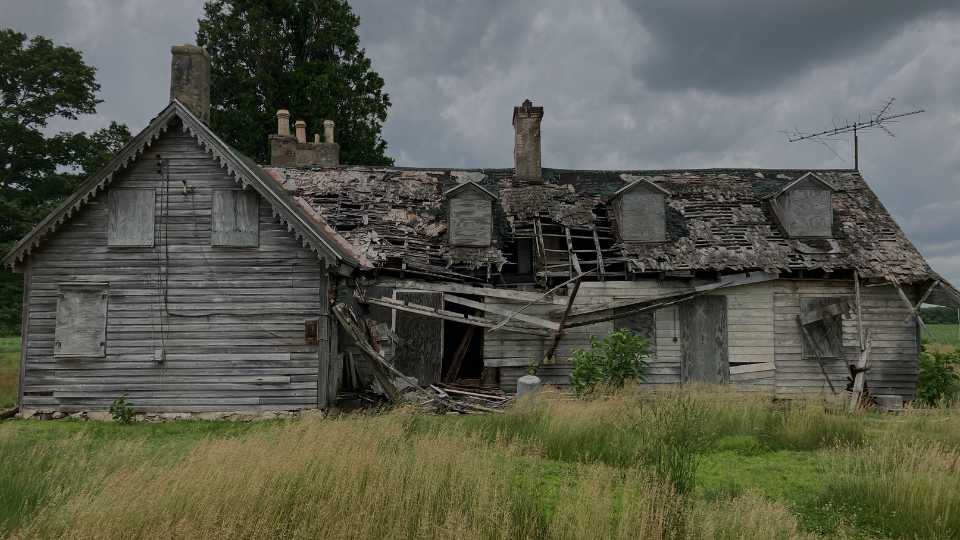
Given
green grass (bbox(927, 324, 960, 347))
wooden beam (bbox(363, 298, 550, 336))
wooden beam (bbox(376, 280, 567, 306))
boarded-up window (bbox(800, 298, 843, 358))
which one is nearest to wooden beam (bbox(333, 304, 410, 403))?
wooden beam (bbox(363, 298, 550, 336))

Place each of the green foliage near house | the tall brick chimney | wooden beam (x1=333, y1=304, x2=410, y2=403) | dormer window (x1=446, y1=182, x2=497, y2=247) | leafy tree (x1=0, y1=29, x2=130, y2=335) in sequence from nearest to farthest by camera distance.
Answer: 1. wooden beam (x1=333, y1=304, x2=410, y2=403)
2. dormer window (x1=446, y1=182, x2=497, y2=247)
3. the tall brick chimney
4. leafy tree (x1=0, y1=29, x2=130, y2=335)
5. the green foliage near house

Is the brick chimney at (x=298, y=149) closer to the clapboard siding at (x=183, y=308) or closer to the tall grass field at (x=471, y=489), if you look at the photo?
the clapboard siding at (x=183, y=308)

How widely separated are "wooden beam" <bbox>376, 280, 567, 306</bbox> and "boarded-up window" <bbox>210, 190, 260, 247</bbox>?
11.3 ft

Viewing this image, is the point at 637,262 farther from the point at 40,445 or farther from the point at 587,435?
the point at 40,445

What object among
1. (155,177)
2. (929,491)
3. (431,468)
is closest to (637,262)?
(929,491)

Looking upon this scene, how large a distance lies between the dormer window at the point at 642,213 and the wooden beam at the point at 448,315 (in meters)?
4.27

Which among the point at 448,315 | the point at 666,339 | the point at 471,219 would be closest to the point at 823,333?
the point at 666,339

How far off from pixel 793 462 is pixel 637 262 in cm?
773

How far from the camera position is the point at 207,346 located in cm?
1336

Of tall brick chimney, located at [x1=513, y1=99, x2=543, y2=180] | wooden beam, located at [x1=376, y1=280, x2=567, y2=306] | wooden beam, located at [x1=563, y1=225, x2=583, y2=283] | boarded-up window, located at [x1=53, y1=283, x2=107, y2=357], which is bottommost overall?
boarded-up window, located at [x1=53, y1=283, x2=107, y2=357]

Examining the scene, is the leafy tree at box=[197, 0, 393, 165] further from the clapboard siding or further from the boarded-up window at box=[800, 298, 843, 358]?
the boarded-up window at box=[800, 298, 843, 358]

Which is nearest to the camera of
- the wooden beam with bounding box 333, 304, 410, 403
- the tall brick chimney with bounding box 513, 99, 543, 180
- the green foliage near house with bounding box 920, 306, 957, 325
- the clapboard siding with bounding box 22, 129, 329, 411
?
the wooden beam with bounding box 333, 304, 410, 403

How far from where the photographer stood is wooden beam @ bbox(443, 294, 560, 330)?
1484 cm

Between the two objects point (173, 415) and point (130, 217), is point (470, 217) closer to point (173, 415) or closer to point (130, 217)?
point (130, 217)
